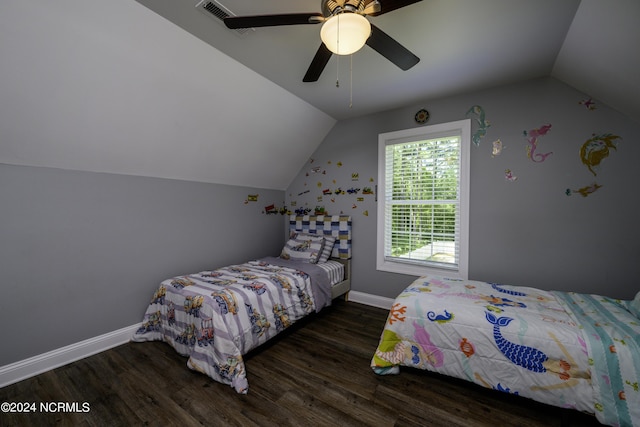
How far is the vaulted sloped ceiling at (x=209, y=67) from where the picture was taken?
61.3 inches

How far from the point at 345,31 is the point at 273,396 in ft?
7.38

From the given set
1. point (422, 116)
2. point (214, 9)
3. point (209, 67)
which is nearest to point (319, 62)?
point (214, 9)

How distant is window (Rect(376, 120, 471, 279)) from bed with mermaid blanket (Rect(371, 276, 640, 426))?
81 cm

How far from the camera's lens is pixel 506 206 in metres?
2.57

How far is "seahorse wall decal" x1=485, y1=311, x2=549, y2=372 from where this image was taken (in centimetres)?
155

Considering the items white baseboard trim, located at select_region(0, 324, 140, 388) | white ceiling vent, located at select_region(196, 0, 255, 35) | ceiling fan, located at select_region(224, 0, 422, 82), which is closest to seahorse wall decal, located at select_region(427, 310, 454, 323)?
ceiling fan, located at select_region(224, 0, 422, 82)

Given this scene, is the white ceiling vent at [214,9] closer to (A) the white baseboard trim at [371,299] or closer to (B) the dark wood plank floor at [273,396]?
(B) the dark wood plank floor at [273,396]

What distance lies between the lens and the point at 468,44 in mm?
1961

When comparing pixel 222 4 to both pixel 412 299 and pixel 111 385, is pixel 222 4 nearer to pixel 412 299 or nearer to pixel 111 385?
pixel 412 299

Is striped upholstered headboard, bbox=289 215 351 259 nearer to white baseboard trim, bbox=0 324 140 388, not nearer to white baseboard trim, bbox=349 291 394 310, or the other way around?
white baseboard trim, bbox=349 291 394 310

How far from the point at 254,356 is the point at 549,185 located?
124 inches

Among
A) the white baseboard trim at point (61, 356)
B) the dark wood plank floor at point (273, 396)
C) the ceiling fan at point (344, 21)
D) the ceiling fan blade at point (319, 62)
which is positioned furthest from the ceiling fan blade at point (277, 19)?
the white baseboard trim at point (61, 356)

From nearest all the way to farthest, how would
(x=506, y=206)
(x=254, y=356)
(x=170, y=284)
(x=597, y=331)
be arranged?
1. (x=597, y=331)
2. (x=254, y=356)
3. (x=170, y=284)
4. (x=506, y=206)

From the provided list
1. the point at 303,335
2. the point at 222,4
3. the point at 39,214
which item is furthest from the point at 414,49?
the point at 39,214
